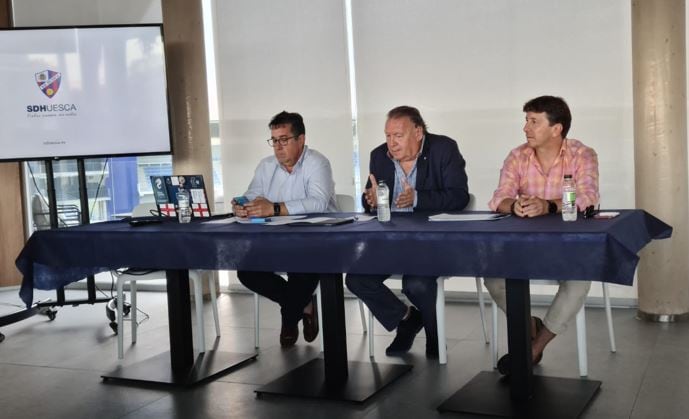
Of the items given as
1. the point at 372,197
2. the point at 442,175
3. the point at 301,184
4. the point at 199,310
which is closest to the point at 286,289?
the point at 199,310

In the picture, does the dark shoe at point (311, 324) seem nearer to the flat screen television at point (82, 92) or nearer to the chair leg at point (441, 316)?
the chair leg at point (441, 316)

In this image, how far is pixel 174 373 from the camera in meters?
3.61

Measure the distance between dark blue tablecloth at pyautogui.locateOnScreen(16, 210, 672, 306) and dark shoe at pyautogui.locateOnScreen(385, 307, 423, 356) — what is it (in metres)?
0.65

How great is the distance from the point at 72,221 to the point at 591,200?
187 inches

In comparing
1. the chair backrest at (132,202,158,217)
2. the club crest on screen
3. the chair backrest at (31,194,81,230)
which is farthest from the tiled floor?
the chair backrest at (31,194,81,230)

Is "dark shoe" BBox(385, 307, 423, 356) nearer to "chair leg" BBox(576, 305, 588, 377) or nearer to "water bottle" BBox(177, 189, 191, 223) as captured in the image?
"chair leg" BBox(576, 305, 588, 377)

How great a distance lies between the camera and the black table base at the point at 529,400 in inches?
111

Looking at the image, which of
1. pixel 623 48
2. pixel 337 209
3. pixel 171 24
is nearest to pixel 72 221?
pixel 171 24

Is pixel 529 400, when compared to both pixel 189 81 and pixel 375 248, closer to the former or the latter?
pixel 375 248

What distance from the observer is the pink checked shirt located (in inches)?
128

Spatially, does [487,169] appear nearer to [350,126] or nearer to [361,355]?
[350,126]

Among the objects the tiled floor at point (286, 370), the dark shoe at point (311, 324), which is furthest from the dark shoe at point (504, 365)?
the dark shoe at point (311, 324)

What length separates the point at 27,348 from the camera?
4.46 m

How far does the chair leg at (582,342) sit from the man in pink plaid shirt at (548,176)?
0.28ft
